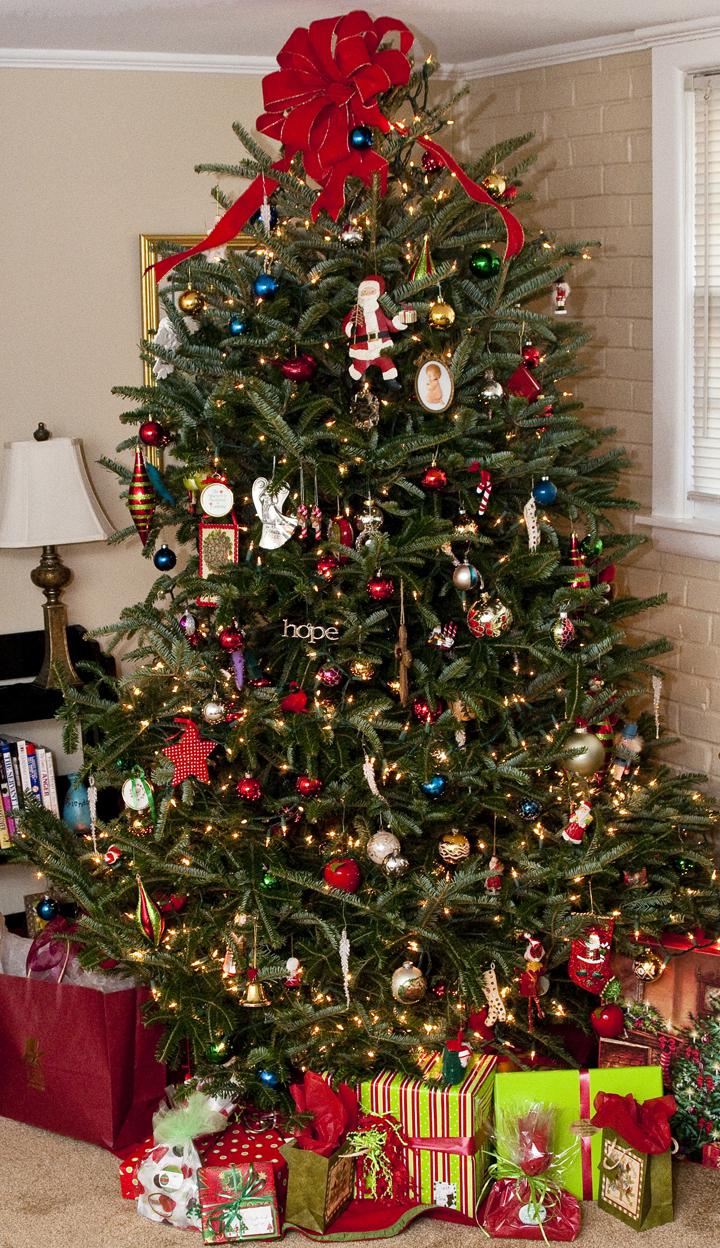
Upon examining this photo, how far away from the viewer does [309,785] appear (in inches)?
105

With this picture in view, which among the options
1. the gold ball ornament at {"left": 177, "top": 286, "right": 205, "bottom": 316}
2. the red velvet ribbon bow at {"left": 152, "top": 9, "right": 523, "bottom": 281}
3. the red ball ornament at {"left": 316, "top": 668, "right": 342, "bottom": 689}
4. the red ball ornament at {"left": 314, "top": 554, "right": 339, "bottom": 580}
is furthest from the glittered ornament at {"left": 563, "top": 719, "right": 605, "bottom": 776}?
the gold ball ornament at {"left": 177, "top": 286, "right": 205, "bottom": 316}

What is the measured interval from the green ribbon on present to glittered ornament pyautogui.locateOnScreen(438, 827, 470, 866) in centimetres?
55

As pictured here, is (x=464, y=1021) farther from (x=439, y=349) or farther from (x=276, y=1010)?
(x=439, y=349)

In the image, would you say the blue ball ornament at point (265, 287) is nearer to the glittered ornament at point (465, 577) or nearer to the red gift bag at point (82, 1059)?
the glittered ornament at point (465, 577)

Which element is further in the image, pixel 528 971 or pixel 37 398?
pixel 37 398

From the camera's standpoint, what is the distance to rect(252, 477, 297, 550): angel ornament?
2627mm

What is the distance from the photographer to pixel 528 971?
9.19ft

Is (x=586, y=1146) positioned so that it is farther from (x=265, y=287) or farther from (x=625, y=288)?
(x=625, y=288)

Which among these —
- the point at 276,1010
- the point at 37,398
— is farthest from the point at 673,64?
the point at 276,1010

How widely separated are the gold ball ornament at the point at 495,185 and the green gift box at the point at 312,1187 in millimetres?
1913

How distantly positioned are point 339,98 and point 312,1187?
6.87 feet

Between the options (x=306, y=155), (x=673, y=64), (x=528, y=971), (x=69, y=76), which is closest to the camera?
(x=306, y=155)

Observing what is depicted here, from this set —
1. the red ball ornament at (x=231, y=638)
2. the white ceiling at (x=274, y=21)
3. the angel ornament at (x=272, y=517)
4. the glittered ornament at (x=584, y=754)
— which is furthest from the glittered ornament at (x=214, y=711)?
the white ceiling at (x=274, y=21)

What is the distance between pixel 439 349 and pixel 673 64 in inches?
41.7
